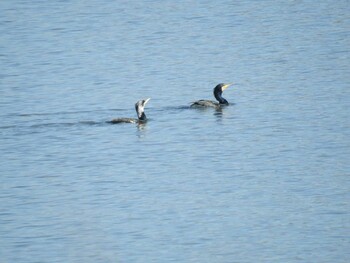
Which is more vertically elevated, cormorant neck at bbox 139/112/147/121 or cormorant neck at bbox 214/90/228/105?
cormorant neck at bbox 214/90/228/105

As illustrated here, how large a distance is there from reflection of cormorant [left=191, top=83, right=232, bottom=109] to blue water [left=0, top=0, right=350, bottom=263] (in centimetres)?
24

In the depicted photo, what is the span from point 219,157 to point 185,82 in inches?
295

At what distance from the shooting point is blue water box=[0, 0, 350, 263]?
59.2 ft

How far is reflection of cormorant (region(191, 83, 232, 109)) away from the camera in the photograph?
2733 cm

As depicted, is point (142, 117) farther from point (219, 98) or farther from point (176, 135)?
point (219, 98)

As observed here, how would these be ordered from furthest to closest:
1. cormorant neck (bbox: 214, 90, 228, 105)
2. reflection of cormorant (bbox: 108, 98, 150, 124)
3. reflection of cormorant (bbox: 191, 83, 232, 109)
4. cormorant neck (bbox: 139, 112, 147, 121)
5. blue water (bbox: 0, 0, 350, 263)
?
cormorant neck (bbox: 214, 90, 228, 105), reflection of cormorant (bbox: 191, 83, 232, 109), cormorant neck (bbox: 139, 112, 147, 121), reflection of cormorant (bbox: 108, 98, 150, 124), blue water (bbox: 0, 0, 350, 263)

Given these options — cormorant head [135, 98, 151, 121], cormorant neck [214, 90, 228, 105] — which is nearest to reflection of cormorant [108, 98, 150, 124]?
cormorant head [135, 98, 151, 121]

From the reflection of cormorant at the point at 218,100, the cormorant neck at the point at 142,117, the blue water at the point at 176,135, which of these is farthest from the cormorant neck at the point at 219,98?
the cormorant neck at the point at 142,117

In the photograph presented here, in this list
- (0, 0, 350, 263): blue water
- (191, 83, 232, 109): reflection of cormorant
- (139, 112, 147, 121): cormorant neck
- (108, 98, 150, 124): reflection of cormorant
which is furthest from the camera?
(191, 83, 232, 109): reflection of cormorant

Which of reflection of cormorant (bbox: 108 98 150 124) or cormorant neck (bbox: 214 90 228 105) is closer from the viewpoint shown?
reflection of cormorant (bbox: 108 98 150 124)

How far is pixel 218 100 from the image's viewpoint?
2800 centimetres

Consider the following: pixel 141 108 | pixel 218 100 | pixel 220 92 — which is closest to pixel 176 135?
pixel 141 108

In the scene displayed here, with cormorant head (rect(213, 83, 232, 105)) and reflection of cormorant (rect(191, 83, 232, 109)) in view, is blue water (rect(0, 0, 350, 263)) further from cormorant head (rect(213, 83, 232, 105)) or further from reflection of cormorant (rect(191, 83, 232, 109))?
cormorant head (rect(213, 83, 232, 105))

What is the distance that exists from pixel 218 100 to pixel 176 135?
11.4 ft
